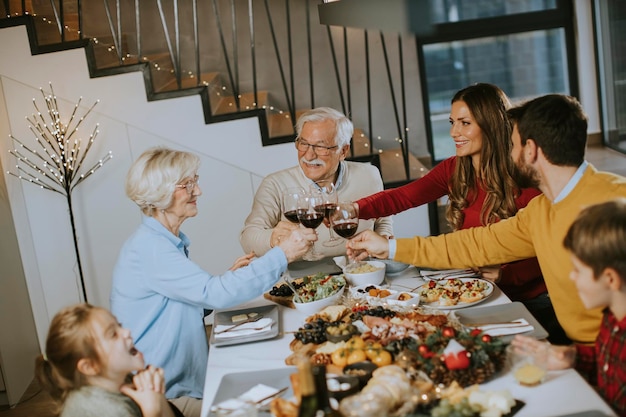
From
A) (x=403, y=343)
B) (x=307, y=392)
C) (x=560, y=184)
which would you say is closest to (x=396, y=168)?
(x=560, y=184)

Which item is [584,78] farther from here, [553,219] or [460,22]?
[553,219]

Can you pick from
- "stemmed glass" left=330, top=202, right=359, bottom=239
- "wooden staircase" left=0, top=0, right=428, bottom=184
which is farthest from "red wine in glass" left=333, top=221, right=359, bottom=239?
"wooden staircase" left=0, top=0, right=428, bottom=184

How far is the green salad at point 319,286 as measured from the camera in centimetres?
254

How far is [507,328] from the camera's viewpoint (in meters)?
2.11

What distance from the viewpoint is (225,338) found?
7.61ft

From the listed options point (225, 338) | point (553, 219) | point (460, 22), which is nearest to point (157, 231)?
point (225, 338)

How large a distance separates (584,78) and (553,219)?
5.30 m

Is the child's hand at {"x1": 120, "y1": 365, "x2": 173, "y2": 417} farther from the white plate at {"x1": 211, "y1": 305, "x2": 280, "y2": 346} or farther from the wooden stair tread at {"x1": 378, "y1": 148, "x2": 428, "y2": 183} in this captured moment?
the wooden stair tread at {"x1": 378, "y1": 148, "x2": 428, "y2": 183}

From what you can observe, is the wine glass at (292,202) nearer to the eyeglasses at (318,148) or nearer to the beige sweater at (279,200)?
the beige sweater at (279,200)

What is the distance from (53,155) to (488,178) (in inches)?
111

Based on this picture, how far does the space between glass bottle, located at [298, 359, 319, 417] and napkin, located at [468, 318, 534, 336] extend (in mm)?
753

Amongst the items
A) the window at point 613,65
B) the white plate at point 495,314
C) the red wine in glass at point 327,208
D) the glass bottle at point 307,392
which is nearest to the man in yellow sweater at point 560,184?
the white plate at point 495,314

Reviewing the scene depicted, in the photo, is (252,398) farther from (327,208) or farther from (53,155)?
(53,155)

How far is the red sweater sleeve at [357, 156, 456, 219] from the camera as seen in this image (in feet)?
10.9
